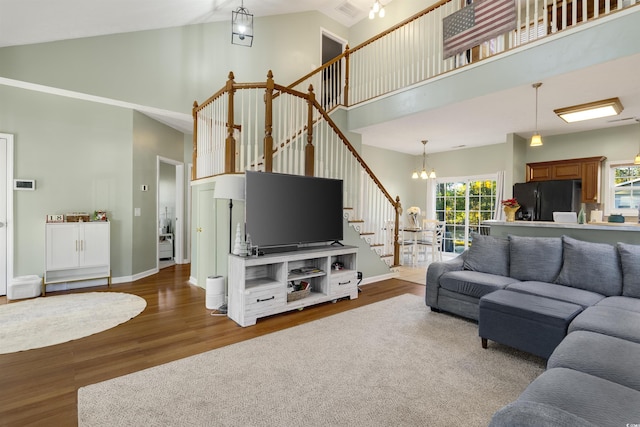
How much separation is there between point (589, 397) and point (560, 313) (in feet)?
4.22

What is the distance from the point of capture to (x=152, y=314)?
3543 millimetres

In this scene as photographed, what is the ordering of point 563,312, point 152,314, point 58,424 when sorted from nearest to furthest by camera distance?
point 58,424
point 563,312
point 152,314

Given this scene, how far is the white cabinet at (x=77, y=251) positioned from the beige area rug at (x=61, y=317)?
0.42 meters

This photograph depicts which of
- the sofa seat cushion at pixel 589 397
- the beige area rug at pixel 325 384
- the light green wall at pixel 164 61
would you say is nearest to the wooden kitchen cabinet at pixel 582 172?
the beige area rug at pixel 325 384

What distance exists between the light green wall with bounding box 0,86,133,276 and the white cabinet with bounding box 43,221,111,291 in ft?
0.85

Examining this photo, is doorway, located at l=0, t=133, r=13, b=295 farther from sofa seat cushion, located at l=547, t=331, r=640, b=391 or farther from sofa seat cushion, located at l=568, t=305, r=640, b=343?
sofa seat cushion, located at l=568, t=305, r=640, b=343

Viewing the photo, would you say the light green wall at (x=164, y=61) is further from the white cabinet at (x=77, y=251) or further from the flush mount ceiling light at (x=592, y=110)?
the flush mount ceiling light at (x=592, y=110)

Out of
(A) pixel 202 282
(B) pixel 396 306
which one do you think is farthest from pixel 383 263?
(A) pixel 202 282

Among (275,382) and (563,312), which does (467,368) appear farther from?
(275,382)

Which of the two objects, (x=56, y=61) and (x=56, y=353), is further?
(x=56, y=61)

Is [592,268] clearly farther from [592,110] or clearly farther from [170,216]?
[170,216]

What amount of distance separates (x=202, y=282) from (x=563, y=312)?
4.27 m

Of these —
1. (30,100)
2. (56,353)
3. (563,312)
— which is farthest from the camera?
(30,100)

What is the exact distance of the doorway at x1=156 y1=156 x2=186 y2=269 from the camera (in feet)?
21.5
